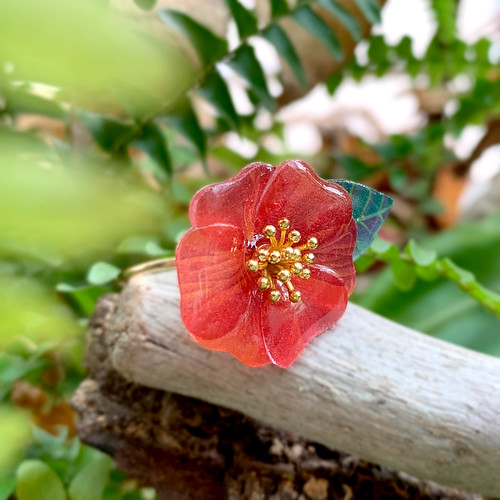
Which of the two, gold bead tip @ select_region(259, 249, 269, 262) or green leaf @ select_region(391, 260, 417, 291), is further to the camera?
green leaf @ select_region(391, 260, 417, 291)

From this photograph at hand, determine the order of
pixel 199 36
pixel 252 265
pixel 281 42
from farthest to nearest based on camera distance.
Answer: pixel 281 42 → pixel 199 36 → pixel 252 265

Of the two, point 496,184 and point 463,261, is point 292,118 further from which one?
point 463,261

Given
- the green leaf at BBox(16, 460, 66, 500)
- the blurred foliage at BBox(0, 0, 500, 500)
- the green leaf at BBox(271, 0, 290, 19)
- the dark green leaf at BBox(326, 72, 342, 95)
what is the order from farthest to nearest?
the dark green leaf at BBox(326, 72, 342, 95) < the green leaf at BBox(271, 0, 290, 19) < the green leaf at BBox(16, 460, 66, 500) < the blurred foliage at BBox(0, 0, 500, 500)

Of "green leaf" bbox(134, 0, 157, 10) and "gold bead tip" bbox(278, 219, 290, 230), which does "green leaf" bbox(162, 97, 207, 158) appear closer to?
"green leaf" bbox(134, 0, 157, 10)

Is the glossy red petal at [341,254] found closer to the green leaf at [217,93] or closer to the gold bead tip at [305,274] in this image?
the gold bead tip at [305,274]

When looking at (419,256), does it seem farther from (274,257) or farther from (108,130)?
(108,130)

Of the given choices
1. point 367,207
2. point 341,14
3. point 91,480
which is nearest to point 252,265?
point 367,207

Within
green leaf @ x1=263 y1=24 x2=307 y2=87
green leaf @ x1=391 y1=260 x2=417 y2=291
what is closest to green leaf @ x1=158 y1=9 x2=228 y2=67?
green leaf @ x1=263 y1=24 x2=307 y2=87
